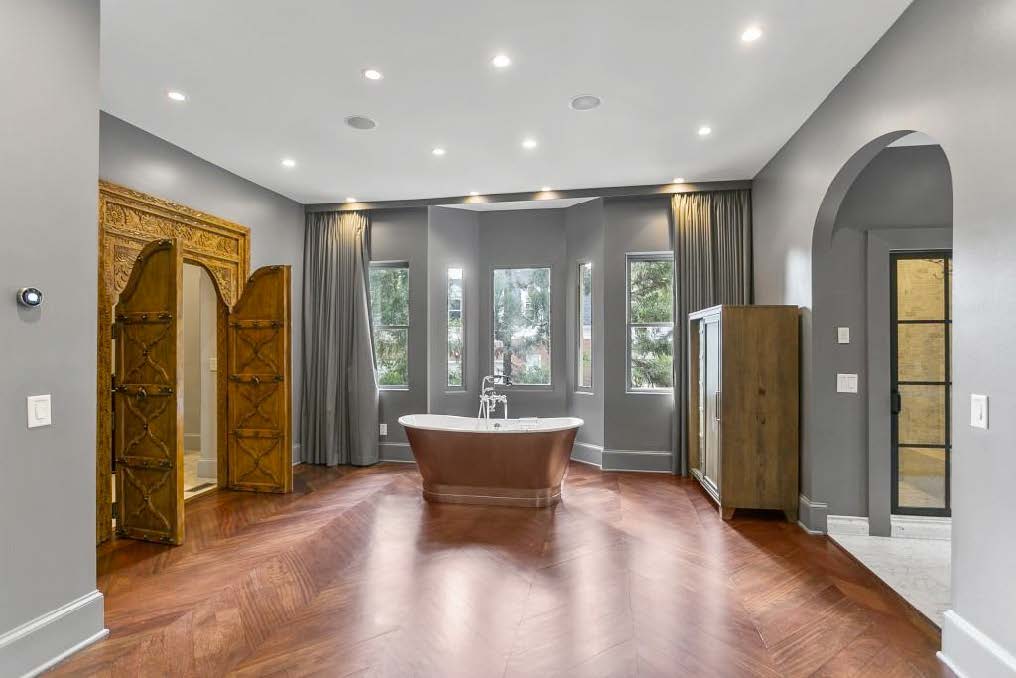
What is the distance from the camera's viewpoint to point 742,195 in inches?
208

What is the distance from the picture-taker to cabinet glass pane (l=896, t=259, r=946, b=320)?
3721 mm

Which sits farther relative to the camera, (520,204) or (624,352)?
(520,204)

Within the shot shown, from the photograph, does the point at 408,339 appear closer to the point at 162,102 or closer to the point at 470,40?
the point at 162,102

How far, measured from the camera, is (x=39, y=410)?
7.16ft

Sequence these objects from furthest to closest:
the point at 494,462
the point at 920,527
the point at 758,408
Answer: the point at 494,462 → the point at 758,408 → the point at 920,527

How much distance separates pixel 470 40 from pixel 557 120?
1.13m

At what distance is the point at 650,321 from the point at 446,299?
233 cm

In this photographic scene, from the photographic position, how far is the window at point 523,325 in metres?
6.31

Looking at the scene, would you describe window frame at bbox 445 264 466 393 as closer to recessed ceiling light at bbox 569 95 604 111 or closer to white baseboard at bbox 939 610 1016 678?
recessed ceiling light at bbox 569 95 604 111

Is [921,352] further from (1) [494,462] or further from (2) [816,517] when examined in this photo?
(1) [494,462]

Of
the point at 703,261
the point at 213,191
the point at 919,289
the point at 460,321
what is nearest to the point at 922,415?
the point at 919,289

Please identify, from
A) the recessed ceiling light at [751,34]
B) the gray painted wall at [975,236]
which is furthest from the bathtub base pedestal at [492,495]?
the recessed ceiling light at [751,34]

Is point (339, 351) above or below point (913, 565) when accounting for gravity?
above

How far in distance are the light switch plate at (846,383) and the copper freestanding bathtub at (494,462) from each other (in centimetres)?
193
